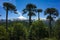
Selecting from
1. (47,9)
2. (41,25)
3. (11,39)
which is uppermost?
(47,9)

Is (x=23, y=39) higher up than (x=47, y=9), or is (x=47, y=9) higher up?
(x=47, y=9)

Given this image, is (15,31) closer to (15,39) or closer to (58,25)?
(15,39)

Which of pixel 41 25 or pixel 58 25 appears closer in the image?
pixel 58 25

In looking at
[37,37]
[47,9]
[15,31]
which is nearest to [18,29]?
[15,31]

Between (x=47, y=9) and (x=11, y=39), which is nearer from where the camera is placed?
(x=11, y=39)

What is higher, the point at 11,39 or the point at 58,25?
the point at 58,25

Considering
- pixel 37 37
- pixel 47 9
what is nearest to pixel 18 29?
pixel 37 37

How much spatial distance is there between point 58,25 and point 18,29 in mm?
11051

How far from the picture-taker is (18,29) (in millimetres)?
41219

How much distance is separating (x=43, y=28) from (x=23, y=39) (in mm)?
4216

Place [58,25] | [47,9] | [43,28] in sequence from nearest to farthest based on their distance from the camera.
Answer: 1. [58,25]
2. [43,28]
3. [47,9]

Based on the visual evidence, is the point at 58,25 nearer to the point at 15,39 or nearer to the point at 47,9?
the point at 15,39

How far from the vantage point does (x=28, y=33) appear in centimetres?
4175

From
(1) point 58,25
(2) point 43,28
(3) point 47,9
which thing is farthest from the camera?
(3) point 47,9
